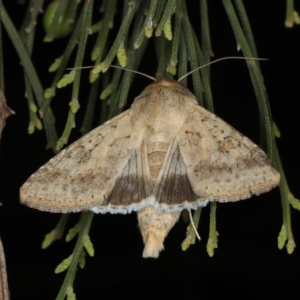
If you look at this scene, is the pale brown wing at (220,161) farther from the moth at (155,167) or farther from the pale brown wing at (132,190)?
the pale brown wing at (132,190)

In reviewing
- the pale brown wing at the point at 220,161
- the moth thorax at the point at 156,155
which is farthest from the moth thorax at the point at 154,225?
the pale brown wing at the point at 220,161

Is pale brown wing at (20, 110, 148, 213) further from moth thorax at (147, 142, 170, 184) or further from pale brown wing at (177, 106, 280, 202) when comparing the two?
pale brown wing at (177, 106, 280, 202)

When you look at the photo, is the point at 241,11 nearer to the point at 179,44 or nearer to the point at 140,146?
the point at 179,44

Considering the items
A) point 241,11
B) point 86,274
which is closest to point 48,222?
point 86,274

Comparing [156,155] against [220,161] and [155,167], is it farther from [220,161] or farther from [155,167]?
[220,161]

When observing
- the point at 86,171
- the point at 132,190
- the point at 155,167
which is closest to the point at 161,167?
the point at 155,167

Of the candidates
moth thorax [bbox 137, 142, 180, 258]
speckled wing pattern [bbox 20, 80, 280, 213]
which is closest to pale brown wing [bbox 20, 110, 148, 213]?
speckled wing pattern [bbox 20, 80, 280, 213]

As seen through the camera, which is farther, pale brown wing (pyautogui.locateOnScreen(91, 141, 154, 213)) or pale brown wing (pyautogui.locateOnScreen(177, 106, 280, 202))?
pale brown wing (pyautogui.locateOnScreen(91, 141, 154, 213))
